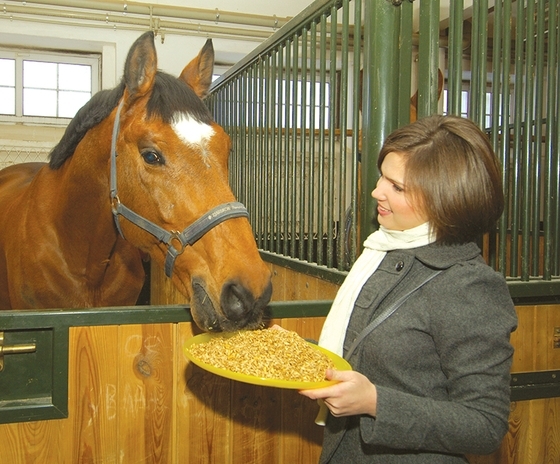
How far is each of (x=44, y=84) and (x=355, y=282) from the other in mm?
4148

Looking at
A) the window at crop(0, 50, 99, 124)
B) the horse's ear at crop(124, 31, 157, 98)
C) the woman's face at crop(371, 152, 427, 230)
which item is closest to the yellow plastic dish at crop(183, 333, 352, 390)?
the woman's face at crop(371, 152, 427, 230)

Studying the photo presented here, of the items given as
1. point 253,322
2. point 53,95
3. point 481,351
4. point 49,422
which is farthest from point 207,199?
point 53,95

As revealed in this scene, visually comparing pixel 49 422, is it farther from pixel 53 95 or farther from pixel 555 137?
pixel 53 95

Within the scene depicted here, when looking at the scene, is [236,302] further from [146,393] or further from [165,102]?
[165,102]

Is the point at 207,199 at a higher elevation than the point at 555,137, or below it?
below

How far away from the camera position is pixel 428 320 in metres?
0.78

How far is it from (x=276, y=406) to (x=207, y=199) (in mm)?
523

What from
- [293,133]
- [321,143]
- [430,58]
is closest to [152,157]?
[321,143]

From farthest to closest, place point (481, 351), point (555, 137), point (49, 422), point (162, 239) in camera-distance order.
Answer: point (555, 137), point (162, 239), point (49, 422), point (481, 351)

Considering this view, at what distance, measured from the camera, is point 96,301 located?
1871 millimetres

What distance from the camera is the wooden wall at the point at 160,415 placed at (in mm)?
1021

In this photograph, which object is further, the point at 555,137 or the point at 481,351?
the point at 555,137

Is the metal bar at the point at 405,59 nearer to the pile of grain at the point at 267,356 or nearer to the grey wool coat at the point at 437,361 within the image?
the grey wool coat at the point at 437,361

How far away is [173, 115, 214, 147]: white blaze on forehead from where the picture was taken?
1202 mm
